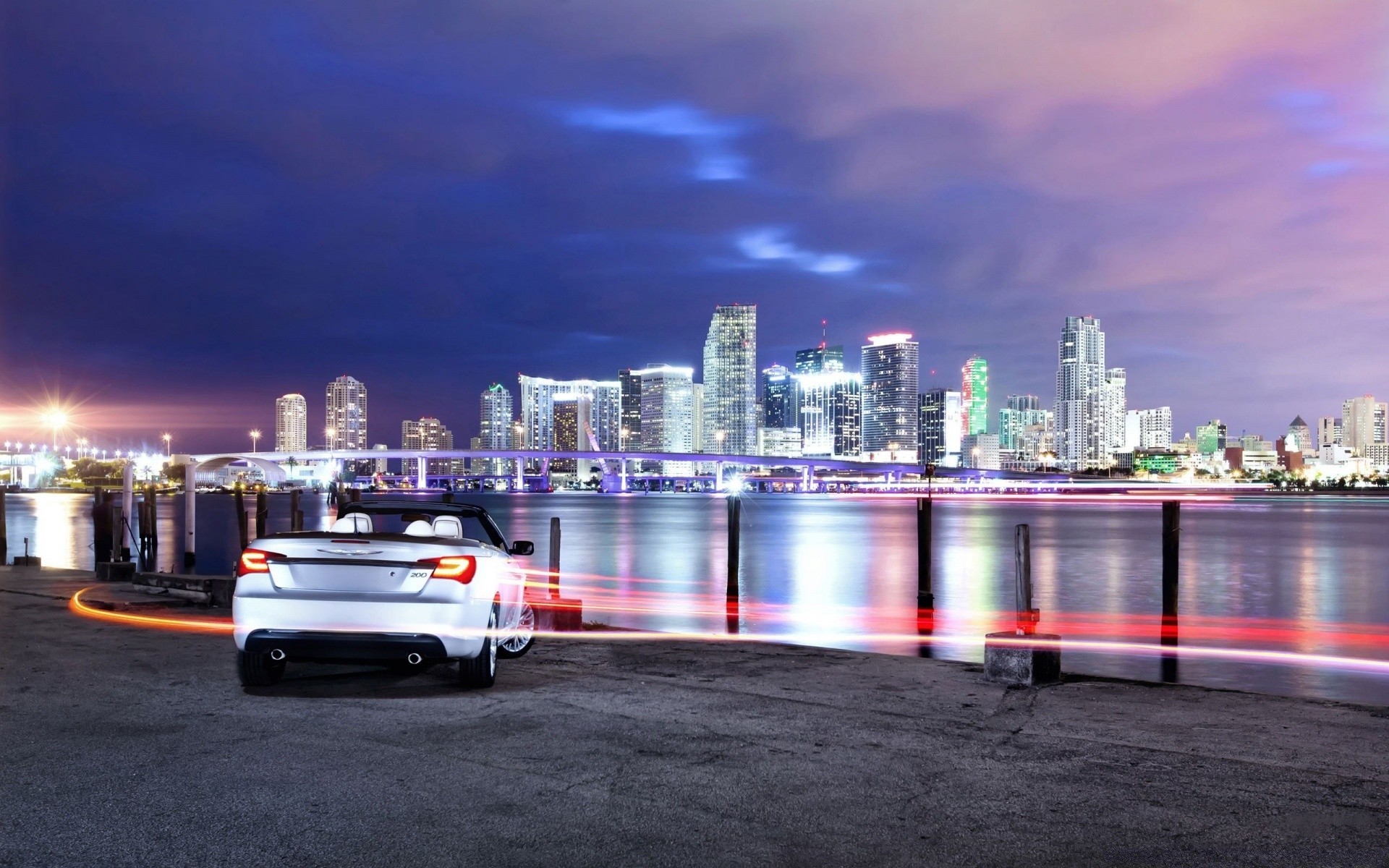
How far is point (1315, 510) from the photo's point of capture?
132 m

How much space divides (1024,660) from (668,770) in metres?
4.39

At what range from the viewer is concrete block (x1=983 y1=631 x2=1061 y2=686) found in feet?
31.7

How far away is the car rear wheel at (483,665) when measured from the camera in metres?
8.71

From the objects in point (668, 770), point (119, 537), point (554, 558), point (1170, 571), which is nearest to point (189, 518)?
point (119, 537)

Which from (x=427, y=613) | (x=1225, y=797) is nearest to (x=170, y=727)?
(x=427, y=613)

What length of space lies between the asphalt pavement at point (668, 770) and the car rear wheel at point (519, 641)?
0.30m

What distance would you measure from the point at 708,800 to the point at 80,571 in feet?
69.4

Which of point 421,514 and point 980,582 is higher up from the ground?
point 421,514

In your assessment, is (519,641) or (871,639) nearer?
(519,641)

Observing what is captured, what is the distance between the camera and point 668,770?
21.2ft

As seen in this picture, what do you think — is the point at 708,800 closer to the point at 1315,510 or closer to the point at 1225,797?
the point at 1225,797

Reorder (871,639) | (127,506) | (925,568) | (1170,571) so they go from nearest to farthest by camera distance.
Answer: (1170,571)
(871,639)
(925,568)
(127,506)

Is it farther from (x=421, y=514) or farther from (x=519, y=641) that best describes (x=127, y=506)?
(x=421, y=514)

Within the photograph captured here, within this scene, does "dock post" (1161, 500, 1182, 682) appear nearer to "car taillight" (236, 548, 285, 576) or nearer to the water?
the water
